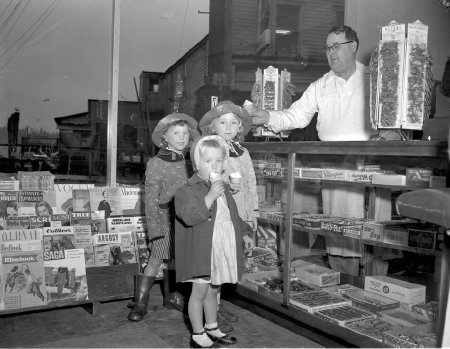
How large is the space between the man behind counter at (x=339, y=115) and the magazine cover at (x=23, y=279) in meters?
2.09

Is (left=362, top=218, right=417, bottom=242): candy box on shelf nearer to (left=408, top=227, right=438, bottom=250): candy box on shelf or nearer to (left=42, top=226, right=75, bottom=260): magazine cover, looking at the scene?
(left=408, top=227, right=438, bottom=250): candy box on shelf

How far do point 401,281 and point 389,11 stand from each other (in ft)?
13.0

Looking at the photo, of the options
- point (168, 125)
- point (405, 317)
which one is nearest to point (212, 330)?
point (405, 317)

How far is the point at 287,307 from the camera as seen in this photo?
11.4 feet

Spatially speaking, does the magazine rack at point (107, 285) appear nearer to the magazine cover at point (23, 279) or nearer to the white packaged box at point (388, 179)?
the magazine cover at point (23, 279)

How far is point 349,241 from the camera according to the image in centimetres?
346

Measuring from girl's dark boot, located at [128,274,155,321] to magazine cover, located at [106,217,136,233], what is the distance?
0.60 metres

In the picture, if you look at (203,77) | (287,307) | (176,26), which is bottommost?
(287,307)

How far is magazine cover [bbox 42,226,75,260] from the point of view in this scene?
3867mm

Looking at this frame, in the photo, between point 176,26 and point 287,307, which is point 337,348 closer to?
point 287,307

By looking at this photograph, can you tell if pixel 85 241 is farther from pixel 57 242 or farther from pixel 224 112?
pixel 224 112

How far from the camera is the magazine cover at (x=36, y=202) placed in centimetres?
416

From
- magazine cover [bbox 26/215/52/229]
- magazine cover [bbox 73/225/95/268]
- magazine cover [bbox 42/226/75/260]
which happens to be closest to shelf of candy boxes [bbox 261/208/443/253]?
magazine cover [bbox 73/225/95/268]

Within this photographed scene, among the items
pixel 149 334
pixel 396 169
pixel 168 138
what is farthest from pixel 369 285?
pixel 168 138
